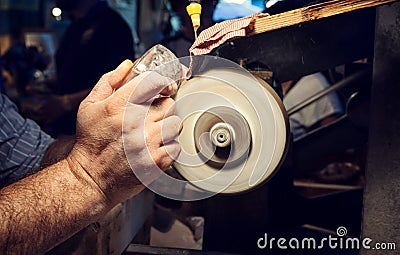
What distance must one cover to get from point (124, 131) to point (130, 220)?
58 cm

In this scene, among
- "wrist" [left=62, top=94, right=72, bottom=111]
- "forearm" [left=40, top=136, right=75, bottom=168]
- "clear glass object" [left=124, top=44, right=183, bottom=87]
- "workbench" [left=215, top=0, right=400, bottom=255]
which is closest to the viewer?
"clear glass object" [left=124, top=44, right=183, bottom=87]

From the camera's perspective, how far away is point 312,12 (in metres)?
0.74

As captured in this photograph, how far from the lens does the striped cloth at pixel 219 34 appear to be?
2.49 feet

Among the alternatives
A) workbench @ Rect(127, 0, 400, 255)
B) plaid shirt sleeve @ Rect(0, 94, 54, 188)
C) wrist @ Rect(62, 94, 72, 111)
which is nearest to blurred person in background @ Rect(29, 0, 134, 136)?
wrist @ Rect(62, 94, 72, 111)

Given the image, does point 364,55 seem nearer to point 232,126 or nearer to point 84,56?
point 232,126

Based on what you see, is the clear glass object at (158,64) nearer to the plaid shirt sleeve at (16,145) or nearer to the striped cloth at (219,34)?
the striped cloth at (219,34)

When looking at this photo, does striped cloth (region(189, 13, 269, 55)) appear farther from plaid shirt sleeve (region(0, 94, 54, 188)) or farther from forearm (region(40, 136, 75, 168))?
plaid shirt sleeve (region(0, 94, 54, 188))

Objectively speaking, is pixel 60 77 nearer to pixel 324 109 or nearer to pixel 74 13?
pixel 74 13

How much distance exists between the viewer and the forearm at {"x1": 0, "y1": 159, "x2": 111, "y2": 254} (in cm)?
76

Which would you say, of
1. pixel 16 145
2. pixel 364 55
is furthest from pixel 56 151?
pixel 364 55

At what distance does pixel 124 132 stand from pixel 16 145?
647 mm

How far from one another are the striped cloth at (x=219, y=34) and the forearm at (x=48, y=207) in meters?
0.30

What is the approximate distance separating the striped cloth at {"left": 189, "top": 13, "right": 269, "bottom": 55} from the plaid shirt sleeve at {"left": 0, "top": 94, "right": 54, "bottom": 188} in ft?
2.06

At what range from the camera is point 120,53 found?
2191 millimetres
